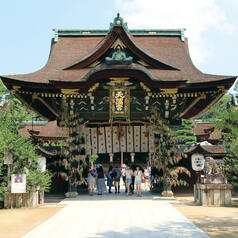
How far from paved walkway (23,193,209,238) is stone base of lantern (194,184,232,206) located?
1.62m

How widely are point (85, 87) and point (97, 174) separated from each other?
17.0ft

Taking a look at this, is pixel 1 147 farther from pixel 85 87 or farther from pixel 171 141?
pixel 171 141

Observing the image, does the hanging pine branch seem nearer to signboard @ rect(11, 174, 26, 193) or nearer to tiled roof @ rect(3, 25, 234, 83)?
tiled roof @ rect(3, 25, 234, 83)

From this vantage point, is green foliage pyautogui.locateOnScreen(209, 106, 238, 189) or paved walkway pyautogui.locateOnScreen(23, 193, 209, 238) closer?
paved walkway pyautogui.locateOnScreen(23, 193, 209, 238)

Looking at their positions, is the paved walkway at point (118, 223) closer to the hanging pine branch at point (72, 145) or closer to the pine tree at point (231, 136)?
the hanging pine branch at point (72, 145)

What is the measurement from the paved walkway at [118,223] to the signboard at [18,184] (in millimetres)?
2075

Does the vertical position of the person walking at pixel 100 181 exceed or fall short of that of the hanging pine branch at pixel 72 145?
it falls short

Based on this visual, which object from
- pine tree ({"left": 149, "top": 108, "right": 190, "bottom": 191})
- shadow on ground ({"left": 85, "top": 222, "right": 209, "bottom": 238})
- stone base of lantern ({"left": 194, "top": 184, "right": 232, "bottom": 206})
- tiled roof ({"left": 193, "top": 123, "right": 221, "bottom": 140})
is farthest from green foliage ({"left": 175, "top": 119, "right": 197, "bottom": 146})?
shadow on ground ({"left": 85, "top": 222, "right": 209, "bottom": 238})

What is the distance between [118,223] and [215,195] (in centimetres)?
532

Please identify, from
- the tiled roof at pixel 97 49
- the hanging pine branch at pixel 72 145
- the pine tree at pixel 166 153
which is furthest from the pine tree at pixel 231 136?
the hanging pine branch at pixel 72 145

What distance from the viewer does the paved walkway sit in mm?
6918

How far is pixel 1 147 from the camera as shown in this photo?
11.6 meters

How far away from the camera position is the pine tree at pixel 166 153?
14727mm

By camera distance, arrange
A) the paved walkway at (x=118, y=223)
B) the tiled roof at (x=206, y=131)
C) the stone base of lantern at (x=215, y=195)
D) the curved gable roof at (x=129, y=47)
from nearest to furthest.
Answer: the paved walkway at (x=118, y=223)
the stone base of lantern at (x=215, y=195)
the curved gable roof at (x=129, y=47)
the tiled roof at (x=206, y=131)
